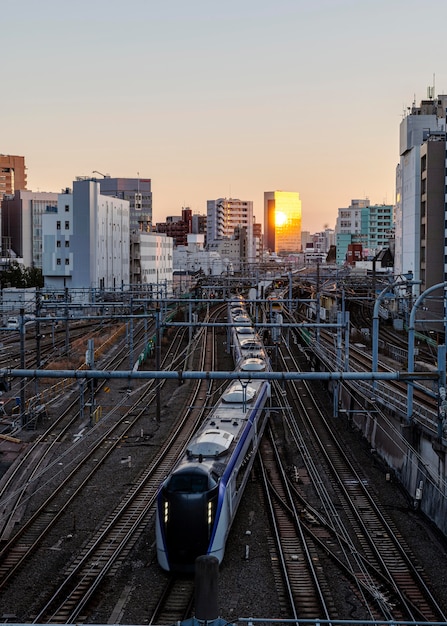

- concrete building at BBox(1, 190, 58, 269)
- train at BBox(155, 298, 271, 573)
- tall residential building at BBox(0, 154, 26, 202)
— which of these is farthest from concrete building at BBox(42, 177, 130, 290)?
tall residential building at BBox(0, 154, 26, 202)

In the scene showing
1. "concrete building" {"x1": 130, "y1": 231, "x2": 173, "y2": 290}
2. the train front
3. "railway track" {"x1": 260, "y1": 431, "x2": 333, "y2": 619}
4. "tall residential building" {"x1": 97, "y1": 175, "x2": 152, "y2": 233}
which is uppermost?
"tall residential building" {"x1": 97, "y1": 175, "x2": 152, "y2": 233}

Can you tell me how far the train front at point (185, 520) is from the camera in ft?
37.6

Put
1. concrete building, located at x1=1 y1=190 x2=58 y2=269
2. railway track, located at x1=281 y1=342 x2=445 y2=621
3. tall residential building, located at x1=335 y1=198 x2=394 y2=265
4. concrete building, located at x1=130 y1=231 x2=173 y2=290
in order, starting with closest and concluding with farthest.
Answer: railway track, located at x1=281 y1=342 x2=445 y2=621 < concrete building, located at x1=130 y1=231 x2=173 y2=290 < concrete building, located at x1=1 y1=190 x2=58 y2=269 < tall residential building, located at x1=335 y1=198 x2=394 y2=265

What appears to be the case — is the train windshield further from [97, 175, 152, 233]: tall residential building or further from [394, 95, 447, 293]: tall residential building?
[97, 175, 152, 233]: tall residential building

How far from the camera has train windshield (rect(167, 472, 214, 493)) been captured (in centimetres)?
1164

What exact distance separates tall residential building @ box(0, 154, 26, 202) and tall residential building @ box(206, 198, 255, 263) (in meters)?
47.2

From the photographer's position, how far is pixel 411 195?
158ft

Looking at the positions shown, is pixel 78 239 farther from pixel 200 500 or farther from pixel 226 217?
pixel 226 217

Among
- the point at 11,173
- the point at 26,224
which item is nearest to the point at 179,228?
the point at 11,173

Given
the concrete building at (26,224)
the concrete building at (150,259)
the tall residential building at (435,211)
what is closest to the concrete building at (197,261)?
the concrete building at (26,224)

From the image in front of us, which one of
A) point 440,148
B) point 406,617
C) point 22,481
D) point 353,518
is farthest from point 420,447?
point 440,148

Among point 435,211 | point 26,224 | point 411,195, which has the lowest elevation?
point 435,211

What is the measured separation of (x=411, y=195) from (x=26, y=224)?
182 ft

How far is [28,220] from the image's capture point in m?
89.8
